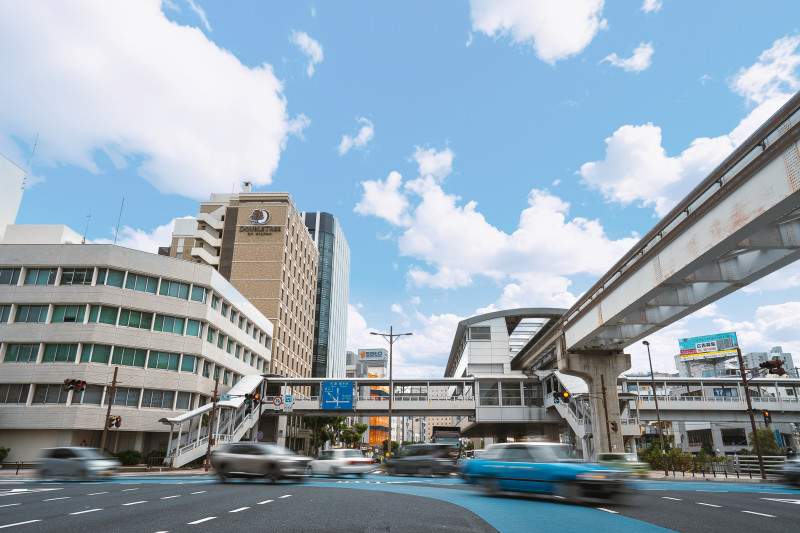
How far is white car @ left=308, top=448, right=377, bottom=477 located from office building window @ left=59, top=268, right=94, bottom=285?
2605cm

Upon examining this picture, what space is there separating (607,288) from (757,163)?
41.8ft

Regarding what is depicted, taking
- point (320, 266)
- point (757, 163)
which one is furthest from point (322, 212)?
point (757, 163)

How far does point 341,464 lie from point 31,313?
2945cm

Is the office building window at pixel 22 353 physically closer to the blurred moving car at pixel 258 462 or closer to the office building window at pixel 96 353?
the office building window at pixel 96 353

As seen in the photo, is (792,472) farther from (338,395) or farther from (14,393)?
(14,393)

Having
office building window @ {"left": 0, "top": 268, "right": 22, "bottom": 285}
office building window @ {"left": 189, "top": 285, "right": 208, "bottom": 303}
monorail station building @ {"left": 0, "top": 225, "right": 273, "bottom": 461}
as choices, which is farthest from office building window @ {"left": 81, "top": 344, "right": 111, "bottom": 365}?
office building window @ {"left": 0, "top": 268, "right": 22, "bottom": 285}

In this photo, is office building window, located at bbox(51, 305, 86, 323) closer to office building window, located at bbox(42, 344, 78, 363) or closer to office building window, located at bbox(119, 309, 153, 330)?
office building window, located at bbox(42, 344, 78, 363)

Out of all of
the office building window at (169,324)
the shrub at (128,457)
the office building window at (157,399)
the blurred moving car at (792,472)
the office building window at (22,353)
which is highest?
the office building window at (169,324)

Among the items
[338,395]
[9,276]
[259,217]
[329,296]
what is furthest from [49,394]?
[329,296]

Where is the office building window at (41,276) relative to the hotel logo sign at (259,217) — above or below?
below

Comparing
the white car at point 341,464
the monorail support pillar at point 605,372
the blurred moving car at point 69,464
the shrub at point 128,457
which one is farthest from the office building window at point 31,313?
the monorail support pillar at point 605,372

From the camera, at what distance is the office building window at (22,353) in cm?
3856

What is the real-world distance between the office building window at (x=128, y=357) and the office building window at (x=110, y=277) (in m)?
4.97

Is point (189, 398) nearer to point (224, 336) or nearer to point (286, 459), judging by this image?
point (224, 336)
